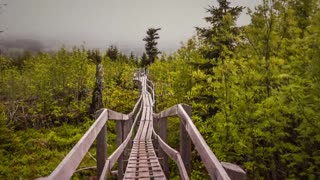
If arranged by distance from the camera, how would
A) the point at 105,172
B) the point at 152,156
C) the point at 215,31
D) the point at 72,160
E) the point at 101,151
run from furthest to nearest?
the point at 215,31 < the point at 152,156 < the point at 101,151 < the point at 105,172 < the point at 72,160

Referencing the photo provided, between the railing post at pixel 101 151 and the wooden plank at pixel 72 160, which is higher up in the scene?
the wooden plank at pixel 72 160

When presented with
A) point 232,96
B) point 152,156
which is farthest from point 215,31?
point 152,156

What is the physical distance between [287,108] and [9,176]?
45.4 ft

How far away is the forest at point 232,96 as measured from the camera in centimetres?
796

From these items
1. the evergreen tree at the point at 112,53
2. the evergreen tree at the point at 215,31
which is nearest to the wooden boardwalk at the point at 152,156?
the evergreen tree at the point at 215,31

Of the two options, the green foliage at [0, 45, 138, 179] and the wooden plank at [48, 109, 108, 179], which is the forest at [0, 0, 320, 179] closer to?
the green foliage at [0, 45, 138, 179]

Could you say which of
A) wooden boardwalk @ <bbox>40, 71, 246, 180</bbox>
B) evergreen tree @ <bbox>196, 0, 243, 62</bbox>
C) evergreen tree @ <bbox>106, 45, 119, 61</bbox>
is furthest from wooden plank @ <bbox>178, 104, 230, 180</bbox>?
evergreen tree @ <bbox>106, 45, 119, 61</bbox>

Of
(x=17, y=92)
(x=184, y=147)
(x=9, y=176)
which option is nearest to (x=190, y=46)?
(x=9, y=176)

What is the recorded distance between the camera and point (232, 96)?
9633mm

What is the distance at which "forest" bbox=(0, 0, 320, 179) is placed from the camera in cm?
796

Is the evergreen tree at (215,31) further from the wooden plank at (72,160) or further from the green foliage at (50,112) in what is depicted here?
the wooden plank at (72,160)

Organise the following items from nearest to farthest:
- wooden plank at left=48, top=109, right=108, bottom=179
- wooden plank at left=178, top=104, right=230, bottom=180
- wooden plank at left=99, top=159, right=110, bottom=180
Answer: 1. wooden plank at left=48, top=109, right=108, bottom=179
2. wooden plank at left=178, top=104, right=230, bottom=180
3. wooden plank at left=99, top=159, right=110, bottom=180

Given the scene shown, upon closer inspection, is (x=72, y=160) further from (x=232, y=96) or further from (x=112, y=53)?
(x=112, y=53)

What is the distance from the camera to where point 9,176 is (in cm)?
1603
